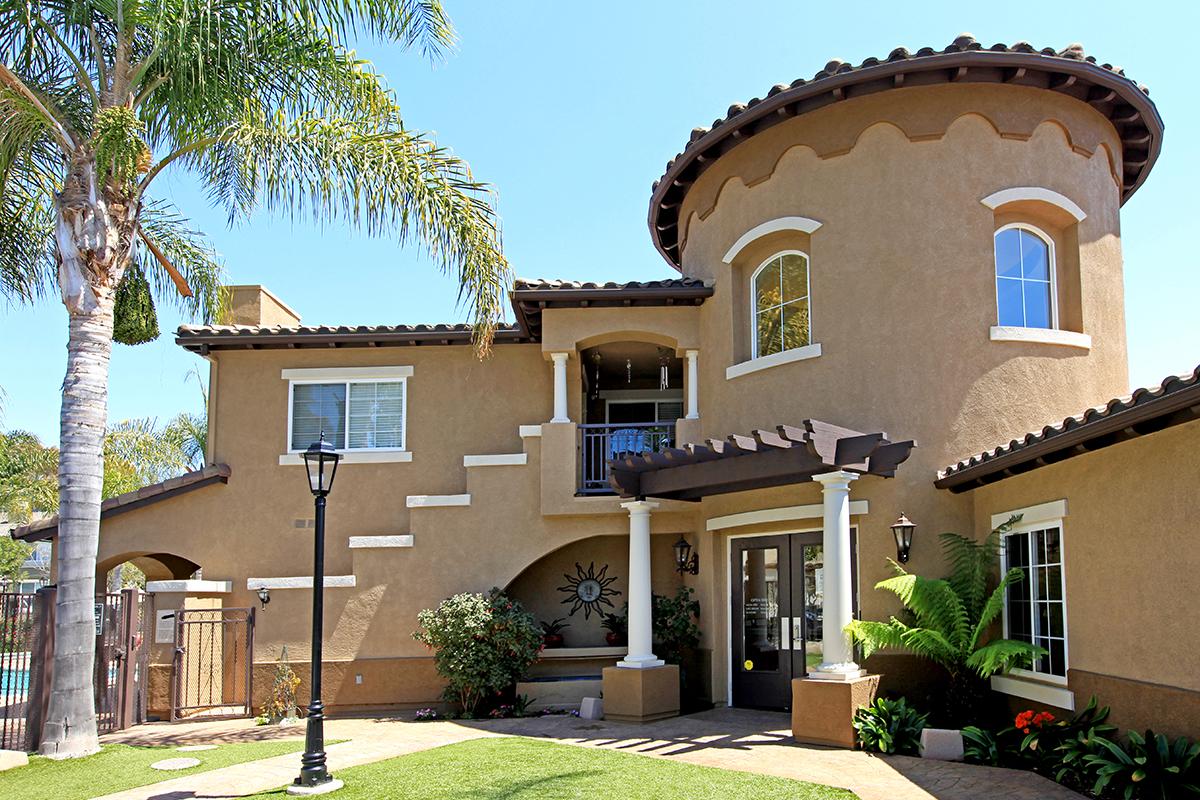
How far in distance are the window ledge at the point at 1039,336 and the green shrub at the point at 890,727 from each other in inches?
184

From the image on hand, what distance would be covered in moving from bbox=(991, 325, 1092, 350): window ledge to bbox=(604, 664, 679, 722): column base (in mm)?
6099

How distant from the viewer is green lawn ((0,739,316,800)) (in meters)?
9.88

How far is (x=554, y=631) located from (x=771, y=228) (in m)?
7.60

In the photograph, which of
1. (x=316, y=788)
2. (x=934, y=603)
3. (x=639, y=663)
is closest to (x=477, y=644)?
(x=639, y=663)

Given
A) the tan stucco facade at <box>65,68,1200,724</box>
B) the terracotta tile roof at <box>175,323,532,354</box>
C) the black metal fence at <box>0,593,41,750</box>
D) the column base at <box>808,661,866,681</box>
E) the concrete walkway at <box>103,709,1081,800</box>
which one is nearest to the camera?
the concrete walkway at <box>103,709,1081,800</box>

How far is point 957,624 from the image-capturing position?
10930mm

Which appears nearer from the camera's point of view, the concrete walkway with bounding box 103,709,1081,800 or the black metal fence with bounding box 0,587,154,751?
the concrete walkway with bounding box 103,709,1081,800

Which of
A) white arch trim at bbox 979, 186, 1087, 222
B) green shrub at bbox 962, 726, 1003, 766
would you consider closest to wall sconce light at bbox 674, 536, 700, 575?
green shrub at bbox 962, 726, 1003, 766

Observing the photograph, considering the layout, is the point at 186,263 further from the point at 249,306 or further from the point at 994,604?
the point at 994,604

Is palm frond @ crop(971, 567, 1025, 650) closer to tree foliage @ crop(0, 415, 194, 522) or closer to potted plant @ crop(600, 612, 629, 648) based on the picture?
potted plant @ crop(600, 612, 629, 648)

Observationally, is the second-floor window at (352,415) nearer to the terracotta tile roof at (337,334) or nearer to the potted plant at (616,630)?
the terracotta tile roof at (337,334)

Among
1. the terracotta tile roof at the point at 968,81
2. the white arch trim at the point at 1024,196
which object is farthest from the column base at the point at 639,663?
the white arch trim at the point at 1024,196

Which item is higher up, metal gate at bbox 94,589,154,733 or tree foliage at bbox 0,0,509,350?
tree foliage at bbox 0,0,509,350

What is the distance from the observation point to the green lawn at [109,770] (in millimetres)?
9883
